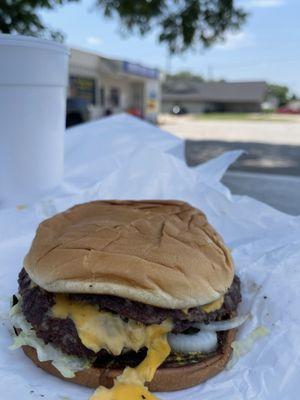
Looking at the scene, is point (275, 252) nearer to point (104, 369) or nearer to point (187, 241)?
point (187, 241)

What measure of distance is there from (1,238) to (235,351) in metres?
1.23

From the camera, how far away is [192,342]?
1508 millimetres

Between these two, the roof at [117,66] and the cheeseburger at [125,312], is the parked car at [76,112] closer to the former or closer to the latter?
the roof at [117,66]

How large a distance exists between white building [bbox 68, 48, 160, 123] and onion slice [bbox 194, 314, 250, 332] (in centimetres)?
1929

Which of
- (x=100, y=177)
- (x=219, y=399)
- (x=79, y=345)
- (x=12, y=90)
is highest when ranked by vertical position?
(x=12, y=90)

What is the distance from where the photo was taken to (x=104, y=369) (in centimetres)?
141

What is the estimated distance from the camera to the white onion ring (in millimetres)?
1494

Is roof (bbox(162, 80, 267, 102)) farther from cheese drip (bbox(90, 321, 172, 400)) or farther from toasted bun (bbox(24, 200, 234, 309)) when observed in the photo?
cheese drip (bbox(90, 321, 172, 400))

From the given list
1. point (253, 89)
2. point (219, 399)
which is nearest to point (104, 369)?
point (219, 399)

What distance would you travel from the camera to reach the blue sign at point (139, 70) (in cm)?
2560

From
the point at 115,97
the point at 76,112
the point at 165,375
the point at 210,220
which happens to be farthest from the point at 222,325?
the point at 115,97

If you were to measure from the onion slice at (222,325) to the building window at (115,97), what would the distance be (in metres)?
26.8

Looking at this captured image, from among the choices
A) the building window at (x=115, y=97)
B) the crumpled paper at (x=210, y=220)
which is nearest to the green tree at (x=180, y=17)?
the crumpled paper at (x=210, y=220)

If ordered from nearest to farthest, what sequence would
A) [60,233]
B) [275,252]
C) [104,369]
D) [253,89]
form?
[104,369]
[60,233]
[275,252]
[253,89]
